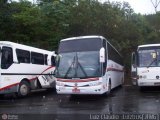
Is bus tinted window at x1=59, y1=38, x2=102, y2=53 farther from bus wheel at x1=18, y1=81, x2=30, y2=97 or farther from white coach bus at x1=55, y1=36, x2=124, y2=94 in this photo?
bus wheel at x1=18, y1=81, x2=30, y2=97

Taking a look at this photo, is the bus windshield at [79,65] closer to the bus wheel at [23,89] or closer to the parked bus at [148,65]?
the bus wheel at [23,89]

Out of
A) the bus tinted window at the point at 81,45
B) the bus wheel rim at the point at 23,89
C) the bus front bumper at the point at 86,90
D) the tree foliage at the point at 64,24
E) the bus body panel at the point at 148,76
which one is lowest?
the bus wheel rim at the point at 23,89

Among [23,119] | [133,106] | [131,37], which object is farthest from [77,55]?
[131,37]

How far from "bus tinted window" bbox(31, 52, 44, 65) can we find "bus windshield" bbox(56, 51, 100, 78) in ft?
14.1

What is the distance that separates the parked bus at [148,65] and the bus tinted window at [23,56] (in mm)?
6227

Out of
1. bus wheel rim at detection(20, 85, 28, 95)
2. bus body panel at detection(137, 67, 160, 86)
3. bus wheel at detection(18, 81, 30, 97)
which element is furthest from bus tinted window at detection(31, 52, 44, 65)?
bus body panel at detection(137, 67, 160, 86)

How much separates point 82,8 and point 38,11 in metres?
5.07

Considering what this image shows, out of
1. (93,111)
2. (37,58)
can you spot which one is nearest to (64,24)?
(37,58)

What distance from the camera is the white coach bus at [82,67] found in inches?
698

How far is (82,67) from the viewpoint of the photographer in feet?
59.3

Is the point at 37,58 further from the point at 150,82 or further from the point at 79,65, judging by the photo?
the point at 150,82

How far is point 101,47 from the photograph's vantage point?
18.4 meters

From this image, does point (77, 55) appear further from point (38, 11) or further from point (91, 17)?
point (38, 11)

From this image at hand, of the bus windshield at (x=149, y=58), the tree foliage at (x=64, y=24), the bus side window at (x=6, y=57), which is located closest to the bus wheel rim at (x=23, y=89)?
the bus side window at (x=6, y=57)
